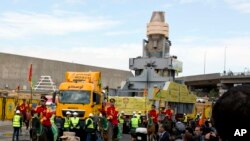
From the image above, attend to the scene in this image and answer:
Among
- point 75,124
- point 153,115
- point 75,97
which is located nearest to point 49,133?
point 75,124

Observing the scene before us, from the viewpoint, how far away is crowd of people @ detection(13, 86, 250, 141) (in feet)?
6.11

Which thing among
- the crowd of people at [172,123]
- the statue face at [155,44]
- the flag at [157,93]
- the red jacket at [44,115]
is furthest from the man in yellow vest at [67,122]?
the statue face at [155,44]

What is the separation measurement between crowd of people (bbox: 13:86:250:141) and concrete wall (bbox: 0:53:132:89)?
34728mm

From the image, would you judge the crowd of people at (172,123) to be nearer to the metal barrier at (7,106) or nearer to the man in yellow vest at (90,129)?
the man in yellow vest at (90,129)

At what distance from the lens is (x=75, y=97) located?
25250mm

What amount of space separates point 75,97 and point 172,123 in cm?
675

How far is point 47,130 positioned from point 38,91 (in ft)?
153

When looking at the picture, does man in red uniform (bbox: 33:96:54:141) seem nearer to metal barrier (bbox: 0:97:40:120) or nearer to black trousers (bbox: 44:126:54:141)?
black trousers (bbox: 44:126:54:141)

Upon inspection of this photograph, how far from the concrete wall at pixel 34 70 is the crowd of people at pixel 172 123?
34.7m

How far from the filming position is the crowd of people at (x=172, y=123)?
6.11 feet

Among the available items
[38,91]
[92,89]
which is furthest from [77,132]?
[38,91]

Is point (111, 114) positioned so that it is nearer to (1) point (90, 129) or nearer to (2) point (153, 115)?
(2) point (153, 115)

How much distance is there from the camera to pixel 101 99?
2612 cm

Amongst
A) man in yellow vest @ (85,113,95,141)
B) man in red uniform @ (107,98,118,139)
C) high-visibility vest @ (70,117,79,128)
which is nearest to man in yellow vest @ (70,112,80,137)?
high-visibility vest @ (70,117,79,128)
